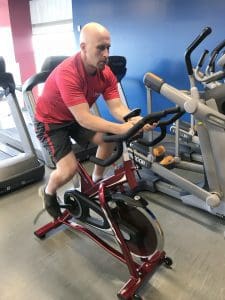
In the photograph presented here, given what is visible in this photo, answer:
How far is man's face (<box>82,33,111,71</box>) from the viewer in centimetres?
179

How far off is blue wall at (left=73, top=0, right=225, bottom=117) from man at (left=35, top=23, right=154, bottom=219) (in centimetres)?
229

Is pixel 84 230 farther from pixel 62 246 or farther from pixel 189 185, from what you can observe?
pixel 189 185

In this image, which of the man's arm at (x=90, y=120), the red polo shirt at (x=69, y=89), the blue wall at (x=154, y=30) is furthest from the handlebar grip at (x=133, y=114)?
the blue wall at (x=154, y=30)

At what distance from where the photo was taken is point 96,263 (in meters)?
2.10

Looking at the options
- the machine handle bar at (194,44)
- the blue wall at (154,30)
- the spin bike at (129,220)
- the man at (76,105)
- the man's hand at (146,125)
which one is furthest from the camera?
the blue wall at (154,30)

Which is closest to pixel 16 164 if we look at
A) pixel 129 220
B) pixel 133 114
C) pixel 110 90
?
pixel 110 90

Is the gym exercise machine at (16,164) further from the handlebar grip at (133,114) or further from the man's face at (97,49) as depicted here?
the handlebar grip at (133,114)

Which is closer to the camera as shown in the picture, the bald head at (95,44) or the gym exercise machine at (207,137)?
the bald head at (95,44)

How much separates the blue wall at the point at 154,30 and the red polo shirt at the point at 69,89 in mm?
2310

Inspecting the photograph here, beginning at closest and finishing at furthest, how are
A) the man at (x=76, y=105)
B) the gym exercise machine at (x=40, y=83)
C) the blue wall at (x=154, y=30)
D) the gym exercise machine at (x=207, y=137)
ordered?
the man at (x=76, y=105) < the gym exercise machine at (x=207, y=137) < the gym exercise machine at (x=40, y=83) < the blue wall at (x=154, y=30)

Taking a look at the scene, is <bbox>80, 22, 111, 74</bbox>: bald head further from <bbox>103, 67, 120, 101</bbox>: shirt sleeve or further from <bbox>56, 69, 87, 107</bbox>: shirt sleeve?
<bbox>103, 67, 120, 101</bbox>: shirt sleeve

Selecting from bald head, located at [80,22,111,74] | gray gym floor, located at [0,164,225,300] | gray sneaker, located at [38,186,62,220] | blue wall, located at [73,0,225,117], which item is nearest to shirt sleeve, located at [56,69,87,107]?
bald head, located at [80,22,111,74]

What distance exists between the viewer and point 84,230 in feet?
7.42

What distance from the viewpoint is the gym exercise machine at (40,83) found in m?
3.45
